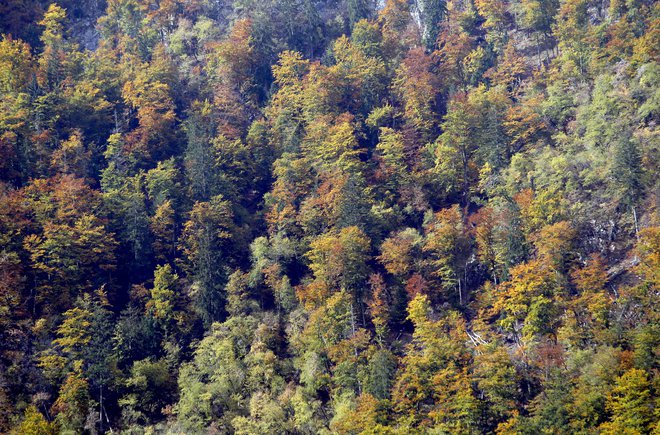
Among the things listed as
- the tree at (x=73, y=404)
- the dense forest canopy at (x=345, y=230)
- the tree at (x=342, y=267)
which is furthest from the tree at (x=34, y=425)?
the tree at (x=342, y=267)

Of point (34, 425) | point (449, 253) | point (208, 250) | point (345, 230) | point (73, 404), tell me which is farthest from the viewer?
point (208, 250)

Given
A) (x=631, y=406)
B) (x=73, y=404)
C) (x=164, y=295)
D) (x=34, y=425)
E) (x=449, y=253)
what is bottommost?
(x=631, y=406)

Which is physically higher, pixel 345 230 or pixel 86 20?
pixel 86 20

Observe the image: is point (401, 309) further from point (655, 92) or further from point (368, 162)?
point (655, 92)

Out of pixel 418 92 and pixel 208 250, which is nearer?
pixel 208 250

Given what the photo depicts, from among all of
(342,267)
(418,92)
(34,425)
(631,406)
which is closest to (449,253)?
(342,267)

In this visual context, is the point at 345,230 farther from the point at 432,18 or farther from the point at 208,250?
the point at 432,18

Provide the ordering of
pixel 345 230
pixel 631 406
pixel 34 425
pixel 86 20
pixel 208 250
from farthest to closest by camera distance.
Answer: pixel 86 20, pixel 208 250, pixel 345 230, pixel 34 425, pixel 631 406

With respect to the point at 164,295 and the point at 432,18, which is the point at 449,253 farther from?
the point at 432,18

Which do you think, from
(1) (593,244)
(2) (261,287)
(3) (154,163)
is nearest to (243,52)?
(3) (154,163)
